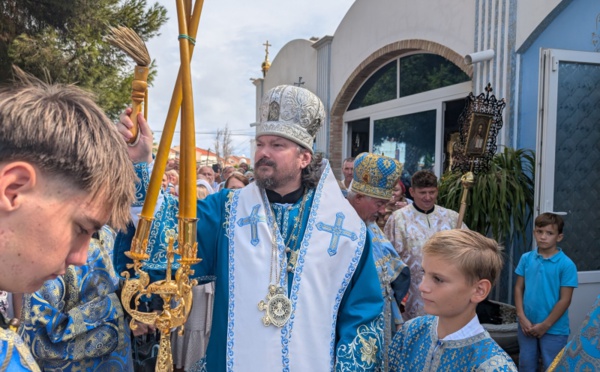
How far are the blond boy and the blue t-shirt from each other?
7.15 ft

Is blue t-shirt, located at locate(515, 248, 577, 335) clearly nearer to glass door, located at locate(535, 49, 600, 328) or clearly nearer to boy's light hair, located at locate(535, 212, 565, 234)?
boy's light hair, located at locate(535, 212, 565, 234)

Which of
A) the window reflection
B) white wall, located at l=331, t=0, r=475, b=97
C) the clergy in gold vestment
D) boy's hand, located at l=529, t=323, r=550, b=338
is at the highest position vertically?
white wall, located at l=331, t=0, r=475, b=97

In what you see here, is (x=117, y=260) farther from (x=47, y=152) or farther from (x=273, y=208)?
(x=47, y=152)

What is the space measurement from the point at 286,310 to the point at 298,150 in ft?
2.25

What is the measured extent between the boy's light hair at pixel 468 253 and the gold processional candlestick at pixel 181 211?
3.90 ft

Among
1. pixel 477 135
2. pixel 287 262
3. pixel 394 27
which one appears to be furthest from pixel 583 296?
pixel 394 27

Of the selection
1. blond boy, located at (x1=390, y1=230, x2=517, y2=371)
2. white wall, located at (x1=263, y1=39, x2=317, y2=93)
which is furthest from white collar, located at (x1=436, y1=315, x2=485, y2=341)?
white wall, located at (x1=263, y1=39, x2=317, y2=93)

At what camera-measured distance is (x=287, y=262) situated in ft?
7.43

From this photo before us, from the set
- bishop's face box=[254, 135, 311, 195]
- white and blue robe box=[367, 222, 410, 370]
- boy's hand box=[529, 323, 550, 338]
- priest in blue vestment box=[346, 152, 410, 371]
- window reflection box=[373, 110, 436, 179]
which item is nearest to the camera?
bishop's face box=[254, 135, 311, 195]

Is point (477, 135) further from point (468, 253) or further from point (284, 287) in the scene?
point (284, 287)

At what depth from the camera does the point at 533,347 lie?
429 cm

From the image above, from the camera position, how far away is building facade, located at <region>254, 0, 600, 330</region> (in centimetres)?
509

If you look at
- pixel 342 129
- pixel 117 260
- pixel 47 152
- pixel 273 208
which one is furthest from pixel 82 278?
pixel 342 129

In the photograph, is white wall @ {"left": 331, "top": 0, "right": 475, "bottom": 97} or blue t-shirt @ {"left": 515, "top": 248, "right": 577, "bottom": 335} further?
white wall @ {"left": 331, "top": 0, "right": 475, "bottom": 97}
